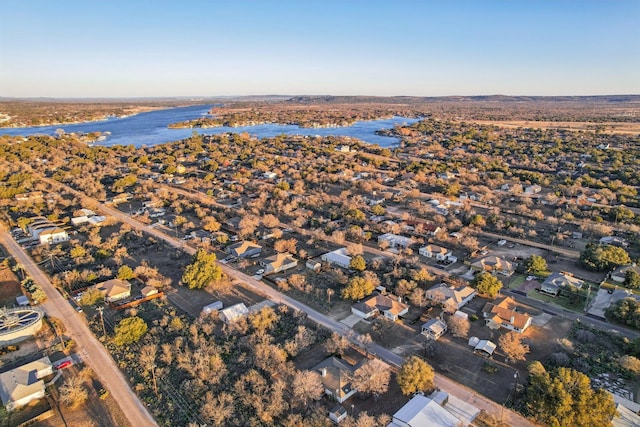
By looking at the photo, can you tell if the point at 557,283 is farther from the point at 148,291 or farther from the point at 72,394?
the point at 72,394

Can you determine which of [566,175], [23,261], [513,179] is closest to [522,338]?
[23,261]

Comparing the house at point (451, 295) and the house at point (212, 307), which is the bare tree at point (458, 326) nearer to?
the house at point (451, 295)

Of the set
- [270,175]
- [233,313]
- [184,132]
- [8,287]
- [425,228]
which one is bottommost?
[8,287]

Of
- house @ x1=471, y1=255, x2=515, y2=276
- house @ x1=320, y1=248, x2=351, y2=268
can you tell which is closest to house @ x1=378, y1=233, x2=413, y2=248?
house @ x1=320, y1=248, x2=351, y2=268

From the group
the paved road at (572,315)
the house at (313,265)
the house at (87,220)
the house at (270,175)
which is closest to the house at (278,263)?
the house at (313,265)

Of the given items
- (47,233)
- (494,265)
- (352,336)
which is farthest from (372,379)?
(47,233)

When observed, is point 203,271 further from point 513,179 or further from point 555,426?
point 513,179
